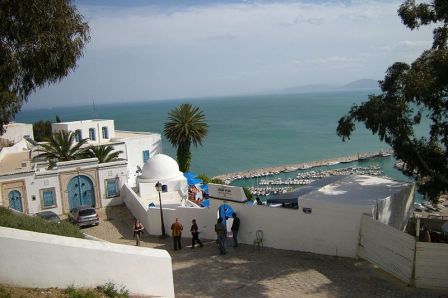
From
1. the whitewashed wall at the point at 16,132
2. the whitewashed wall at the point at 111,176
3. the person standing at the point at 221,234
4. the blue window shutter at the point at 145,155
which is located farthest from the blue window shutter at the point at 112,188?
the whitewashed wall at the point at 16,132

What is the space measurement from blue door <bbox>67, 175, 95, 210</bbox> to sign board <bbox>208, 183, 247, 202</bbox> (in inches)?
414

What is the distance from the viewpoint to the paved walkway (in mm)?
11648

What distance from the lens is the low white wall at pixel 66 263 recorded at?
778 centimetres

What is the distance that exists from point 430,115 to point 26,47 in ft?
45.9

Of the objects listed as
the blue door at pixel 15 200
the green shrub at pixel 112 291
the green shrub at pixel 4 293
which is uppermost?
the green shrub at pixel 4 293

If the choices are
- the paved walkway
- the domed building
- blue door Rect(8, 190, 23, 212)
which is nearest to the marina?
the domed building

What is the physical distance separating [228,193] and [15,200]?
13.4 m

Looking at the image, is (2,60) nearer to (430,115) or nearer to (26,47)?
(26,47)

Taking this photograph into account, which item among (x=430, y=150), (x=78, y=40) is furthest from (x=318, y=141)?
(x=78, y=40)

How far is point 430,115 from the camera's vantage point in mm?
15969

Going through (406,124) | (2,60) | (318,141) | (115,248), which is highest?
(2,60)

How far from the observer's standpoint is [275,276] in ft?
42.6

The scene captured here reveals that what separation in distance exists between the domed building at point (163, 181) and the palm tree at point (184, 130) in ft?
36.3

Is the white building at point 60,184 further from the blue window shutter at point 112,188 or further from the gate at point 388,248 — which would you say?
the gate at point 388,248
